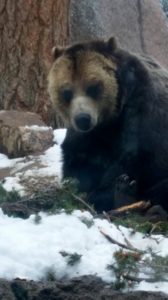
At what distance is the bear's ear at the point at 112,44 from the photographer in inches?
286

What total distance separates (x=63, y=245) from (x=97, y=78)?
2.89 m

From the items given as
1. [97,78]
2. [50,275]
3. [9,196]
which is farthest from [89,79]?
[50,275]

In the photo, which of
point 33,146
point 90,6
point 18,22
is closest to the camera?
point 33,146

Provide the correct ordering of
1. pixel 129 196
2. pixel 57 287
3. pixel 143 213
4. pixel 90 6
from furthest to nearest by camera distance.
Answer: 1. pixel 90 6
2. pixel 129 196
3. pixel 143 213
4. pixel 57 287

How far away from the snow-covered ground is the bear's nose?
2.04 m

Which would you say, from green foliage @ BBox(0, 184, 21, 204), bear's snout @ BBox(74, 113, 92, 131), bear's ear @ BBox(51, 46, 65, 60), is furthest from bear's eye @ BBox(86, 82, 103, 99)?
green foliage @ BBox(0, 184, 21, 204)

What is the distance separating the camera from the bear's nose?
7.08 m

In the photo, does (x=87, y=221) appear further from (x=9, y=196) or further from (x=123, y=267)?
(x=9, y=196)

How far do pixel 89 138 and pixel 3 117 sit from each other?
272 cm

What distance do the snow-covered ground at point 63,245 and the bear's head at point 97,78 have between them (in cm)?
227

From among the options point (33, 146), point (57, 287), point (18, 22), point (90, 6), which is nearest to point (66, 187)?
point (57, 287)

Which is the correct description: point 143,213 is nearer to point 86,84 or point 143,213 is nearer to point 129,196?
point 129,196

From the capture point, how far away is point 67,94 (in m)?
7.37

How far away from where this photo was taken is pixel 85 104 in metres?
7.19
